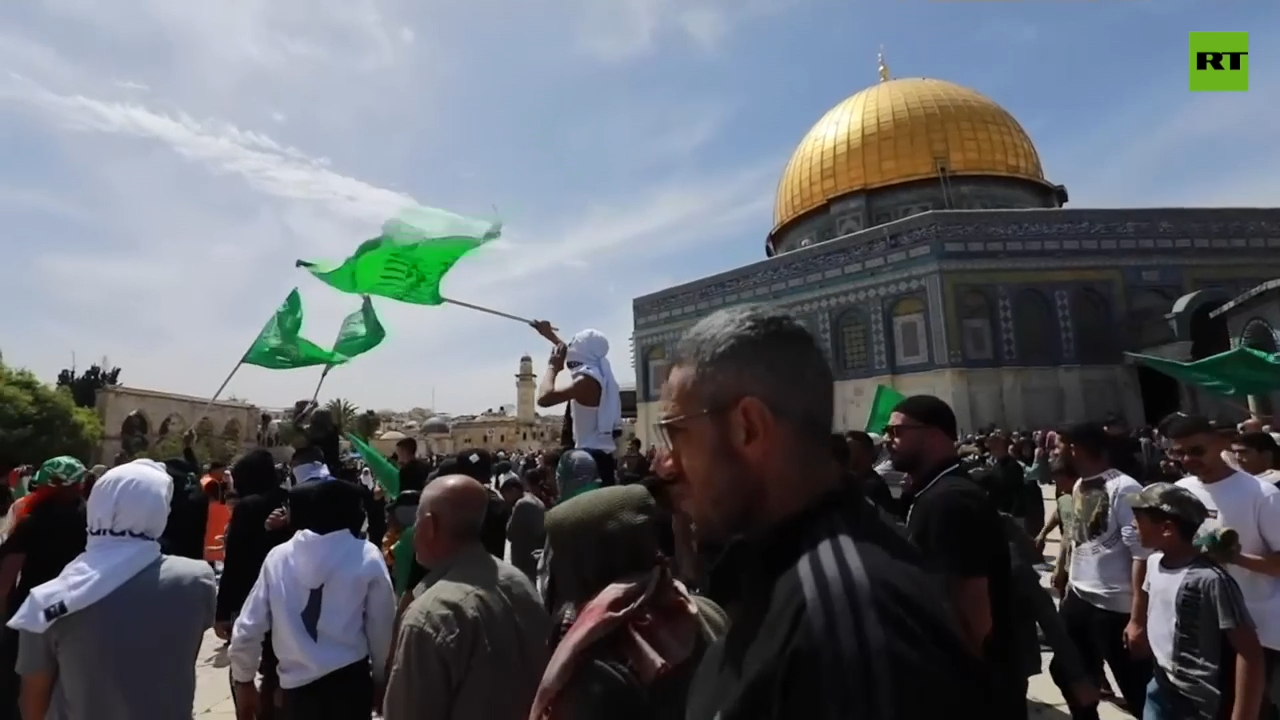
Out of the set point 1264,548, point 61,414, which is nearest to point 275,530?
point 1264,548

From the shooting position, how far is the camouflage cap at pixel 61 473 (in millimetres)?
3541

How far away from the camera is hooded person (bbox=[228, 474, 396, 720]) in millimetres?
2709

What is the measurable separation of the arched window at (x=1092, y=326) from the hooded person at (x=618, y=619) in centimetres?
2380

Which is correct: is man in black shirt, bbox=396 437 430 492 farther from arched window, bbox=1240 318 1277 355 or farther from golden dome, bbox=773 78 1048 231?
golden dome, bbox=773 78 1048 231

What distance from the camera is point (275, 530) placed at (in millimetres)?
4031

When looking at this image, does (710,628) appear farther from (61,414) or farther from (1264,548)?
(61,414)

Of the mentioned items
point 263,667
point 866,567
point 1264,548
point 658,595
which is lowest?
point 263,667

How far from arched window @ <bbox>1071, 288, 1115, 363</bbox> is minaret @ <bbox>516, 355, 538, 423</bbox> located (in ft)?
119

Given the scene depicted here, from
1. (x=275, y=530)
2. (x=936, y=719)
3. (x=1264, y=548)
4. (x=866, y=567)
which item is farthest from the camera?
(x=275, y=530)

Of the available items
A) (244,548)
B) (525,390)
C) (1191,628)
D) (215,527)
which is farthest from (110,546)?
(525,390)

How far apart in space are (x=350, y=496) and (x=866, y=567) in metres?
2.42

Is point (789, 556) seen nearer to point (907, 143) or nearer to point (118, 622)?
point (118, 622)

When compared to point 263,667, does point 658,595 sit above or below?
above

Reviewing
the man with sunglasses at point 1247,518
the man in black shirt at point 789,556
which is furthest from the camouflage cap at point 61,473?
the man with sunglasses at point 1247,518
